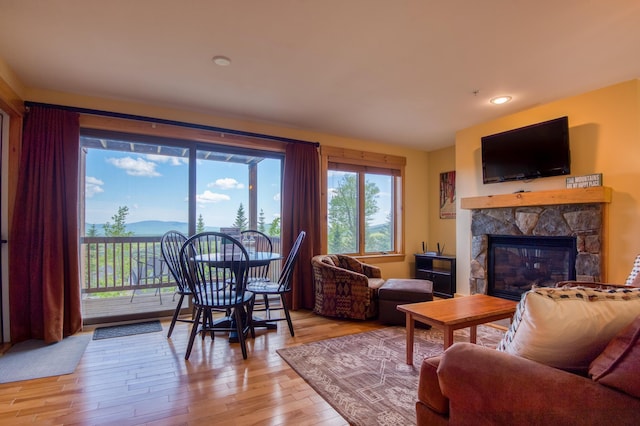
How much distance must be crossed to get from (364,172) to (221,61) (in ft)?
9.51

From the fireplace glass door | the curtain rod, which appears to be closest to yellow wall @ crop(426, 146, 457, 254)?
the fireplace glass door

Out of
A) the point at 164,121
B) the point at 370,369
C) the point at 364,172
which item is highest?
the point at 164,121

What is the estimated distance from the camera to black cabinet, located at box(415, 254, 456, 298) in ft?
15.3

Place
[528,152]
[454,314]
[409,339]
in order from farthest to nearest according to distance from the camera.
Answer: [528,152]
[409,339]
[454,314]

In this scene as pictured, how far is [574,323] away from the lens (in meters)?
1.03

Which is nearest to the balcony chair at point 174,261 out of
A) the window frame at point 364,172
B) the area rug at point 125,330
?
the area rug at point 125,330

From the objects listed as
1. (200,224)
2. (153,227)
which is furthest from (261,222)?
(153,227)

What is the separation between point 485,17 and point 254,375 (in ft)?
9.44

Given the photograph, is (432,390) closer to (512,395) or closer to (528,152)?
(512,395)

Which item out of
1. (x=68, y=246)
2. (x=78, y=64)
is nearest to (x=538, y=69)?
(x=78, y=64)

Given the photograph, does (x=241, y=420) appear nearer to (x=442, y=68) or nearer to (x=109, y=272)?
(x=442, y=68)

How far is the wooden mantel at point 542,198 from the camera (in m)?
3.00

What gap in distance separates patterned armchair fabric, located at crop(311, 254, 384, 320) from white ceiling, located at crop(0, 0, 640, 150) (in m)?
1.89

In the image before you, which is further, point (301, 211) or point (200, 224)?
point (301, 211)
